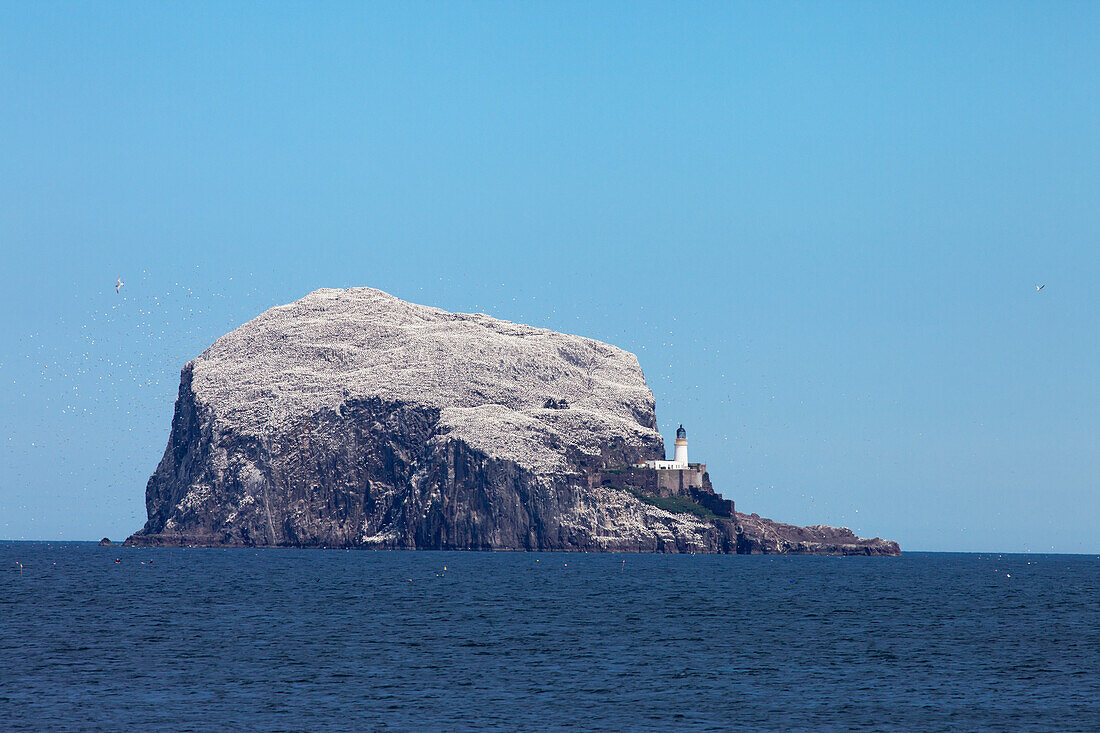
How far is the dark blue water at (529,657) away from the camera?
161ft

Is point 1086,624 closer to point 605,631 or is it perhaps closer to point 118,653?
point 605,631

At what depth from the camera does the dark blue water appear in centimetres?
4900

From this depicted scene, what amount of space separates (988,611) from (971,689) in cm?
4871

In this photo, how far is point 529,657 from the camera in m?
65.7

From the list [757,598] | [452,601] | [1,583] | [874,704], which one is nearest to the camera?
[874,704]

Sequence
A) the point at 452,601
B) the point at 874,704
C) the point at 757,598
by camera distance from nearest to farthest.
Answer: the point at 874,704, the point at 452,601, the point at 757,598

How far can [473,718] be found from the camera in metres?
48.4

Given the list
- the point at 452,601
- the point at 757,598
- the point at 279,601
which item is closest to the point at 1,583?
the point at 279,601

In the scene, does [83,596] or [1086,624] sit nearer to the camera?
[1086,624]

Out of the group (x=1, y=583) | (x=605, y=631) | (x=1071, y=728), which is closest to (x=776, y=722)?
(x=1071, y=728)

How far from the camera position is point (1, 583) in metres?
119

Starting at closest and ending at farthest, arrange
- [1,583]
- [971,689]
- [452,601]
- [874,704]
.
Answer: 1. [874,704]
2. [971,689]
3. [452,601]
4. [1,583]

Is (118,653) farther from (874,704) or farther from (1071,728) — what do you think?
(1071,728)

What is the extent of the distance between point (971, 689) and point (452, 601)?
49.5m
